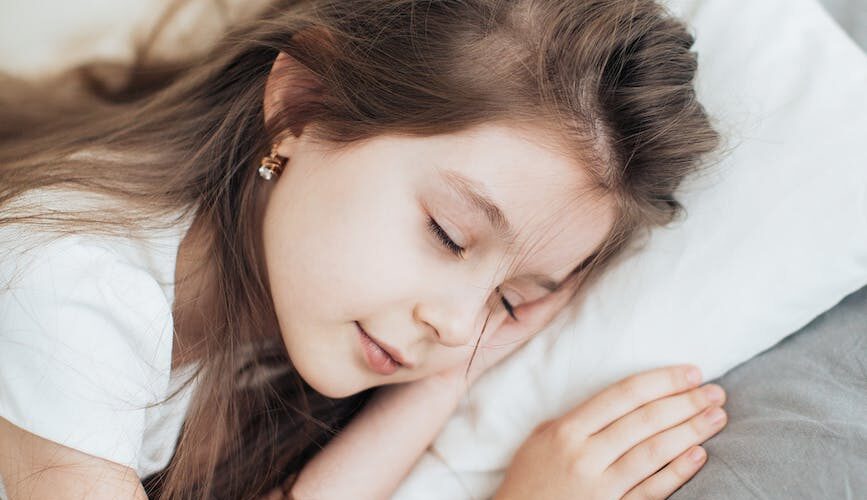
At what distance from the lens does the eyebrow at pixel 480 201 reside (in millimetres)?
887

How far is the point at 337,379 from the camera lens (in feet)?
3.26

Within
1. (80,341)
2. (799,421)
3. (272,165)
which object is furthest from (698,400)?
(80,341)

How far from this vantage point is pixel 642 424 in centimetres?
98

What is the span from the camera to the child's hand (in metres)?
0.94

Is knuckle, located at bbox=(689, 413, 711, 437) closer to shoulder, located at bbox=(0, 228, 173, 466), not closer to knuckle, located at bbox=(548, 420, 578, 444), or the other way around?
knuckle, located at bbox=(548, 420, 578, 444)

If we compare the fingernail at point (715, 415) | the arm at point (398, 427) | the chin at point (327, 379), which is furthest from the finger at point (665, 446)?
the chin at point (327, 379)

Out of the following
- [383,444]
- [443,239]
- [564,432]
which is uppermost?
[443,239]

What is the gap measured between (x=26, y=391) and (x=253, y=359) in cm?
32

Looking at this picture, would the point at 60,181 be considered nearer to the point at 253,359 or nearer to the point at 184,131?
the point at 184,131

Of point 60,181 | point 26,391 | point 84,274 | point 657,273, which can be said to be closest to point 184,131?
point 60,181

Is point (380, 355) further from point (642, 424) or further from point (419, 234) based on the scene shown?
point (642, 424)

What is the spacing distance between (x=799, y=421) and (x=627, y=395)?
19cm

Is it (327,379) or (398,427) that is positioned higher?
(327,379)

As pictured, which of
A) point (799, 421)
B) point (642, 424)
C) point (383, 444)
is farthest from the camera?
point (383, 444)
